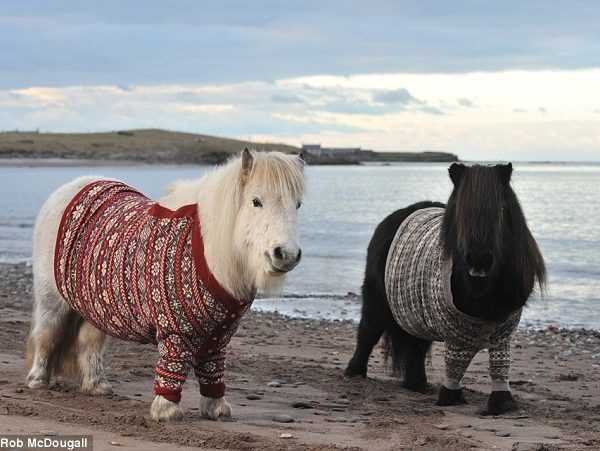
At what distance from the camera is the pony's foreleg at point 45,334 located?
684cm

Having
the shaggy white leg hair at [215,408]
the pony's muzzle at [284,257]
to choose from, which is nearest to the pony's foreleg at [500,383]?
the shaggy white leg hair at [215,408]

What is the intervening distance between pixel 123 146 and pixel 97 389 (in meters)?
96.0

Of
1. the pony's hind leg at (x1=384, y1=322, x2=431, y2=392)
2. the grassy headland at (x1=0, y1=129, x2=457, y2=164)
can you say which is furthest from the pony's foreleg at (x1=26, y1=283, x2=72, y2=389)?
the grassy headland at (x1=0, y1=129, x2=457, y2=164)

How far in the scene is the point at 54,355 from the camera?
6.93 metres

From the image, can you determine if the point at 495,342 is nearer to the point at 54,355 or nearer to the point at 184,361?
the point at 184,361

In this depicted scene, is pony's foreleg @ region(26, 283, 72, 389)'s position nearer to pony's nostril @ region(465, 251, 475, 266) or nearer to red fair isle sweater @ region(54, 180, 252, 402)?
red fair isle sweater @ region(54, 180, 252, 402)

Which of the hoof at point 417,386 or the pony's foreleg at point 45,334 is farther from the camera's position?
the hoof at point 417,386

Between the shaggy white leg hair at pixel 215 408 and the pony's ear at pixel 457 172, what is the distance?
2.25 m

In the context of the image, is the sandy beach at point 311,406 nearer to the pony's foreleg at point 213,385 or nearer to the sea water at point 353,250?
the pony's foreleg at point 213,385

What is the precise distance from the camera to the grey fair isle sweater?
6637 mm

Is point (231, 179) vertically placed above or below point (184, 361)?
above

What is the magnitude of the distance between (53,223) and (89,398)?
1300mm

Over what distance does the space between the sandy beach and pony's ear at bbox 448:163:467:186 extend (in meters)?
1.68

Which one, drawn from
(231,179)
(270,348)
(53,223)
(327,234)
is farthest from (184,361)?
(327,234)
